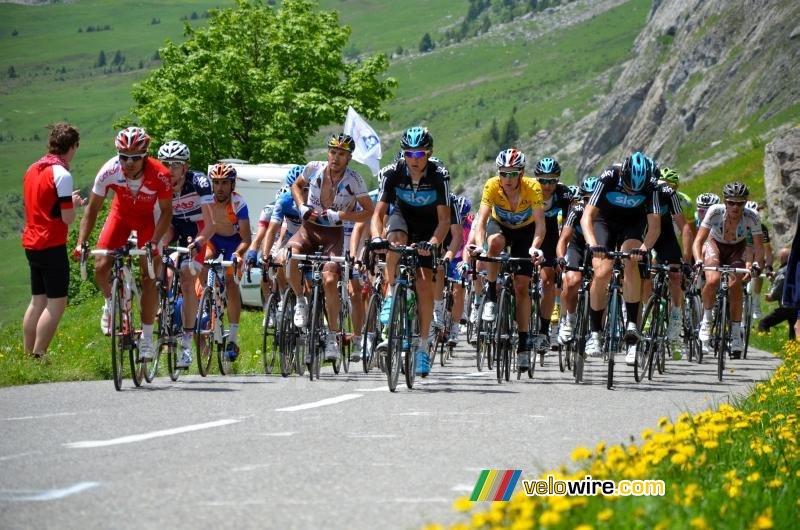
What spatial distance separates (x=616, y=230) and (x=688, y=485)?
7836 millimetres

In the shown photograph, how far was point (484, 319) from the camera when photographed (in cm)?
1370

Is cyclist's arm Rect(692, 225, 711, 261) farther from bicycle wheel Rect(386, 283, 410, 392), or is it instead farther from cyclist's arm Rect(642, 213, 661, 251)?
bicycle wheel Rect(386, 283, 410, 392)

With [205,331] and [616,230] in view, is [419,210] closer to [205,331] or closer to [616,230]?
[616,230]

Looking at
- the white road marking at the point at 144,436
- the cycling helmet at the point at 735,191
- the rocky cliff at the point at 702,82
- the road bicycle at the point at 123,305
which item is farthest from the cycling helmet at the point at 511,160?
the rocky cliff at the point at 702,82

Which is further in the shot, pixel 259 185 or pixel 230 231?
pixel 259 185

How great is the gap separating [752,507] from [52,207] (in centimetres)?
912

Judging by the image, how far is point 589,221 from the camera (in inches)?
516

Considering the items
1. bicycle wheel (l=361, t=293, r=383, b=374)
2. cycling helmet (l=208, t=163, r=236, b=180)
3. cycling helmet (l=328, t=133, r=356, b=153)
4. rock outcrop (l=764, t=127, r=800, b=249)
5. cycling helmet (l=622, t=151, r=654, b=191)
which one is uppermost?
rock outcrop (l=764, t=127, r=800, b=249)

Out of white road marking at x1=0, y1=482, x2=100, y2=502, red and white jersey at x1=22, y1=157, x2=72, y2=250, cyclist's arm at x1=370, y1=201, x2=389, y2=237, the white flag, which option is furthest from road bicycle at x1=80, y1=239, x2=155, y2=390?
the white flag

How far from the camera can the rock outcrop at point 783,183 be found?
114ft

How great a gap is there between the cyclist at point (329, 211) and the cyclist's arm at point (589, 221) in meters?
2.26

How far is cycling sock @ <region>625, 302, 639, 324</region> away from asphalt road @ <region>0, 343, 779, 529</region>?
2.10 feet

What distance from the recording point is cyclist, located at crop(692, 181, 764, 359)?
16578mm

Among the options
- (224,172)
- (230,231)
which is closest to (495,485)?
(224,172)
